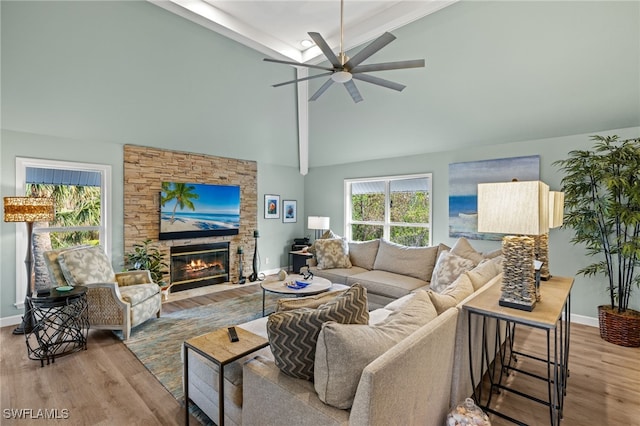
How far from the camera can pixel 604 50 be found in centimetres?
302

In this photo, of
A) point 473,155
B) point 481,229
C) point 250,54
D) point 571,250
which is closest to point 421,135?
point 473,155

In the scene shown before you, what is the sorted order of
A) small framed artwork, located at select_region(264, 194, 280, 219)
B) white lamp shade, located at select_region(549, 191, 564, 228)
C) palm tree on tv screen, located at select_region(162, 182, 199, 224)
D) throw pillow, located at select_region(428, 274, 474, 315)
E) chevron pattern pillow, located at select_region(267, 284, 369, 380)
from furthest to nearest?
1. small framed artwork, located at select_region(264, 194, 280, 219)
2. palm tree on tv screen, located at select_region(162, 182, 199, 224)
3. white lamp shade, located at select_region(549, 191, 564, 228)
4. throw pillow, located at select_region(428, 274, 474, 315)
5. chevron pattern pillow, located at select_region(267, 284, 369, 380)

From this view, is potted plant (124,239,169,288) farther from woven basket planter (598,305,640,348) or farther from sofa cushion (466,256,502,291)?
woven basket planter (598,305,640,348)

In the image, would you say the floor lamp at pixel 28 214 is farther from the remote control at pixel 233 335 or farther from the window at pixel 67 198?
the remote control at pixel 233 335

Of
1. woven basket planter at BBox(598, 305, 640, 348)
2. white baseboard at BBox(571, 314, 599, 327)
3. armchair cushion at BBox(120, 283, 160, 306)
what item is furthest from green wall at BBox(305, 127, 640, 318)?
armchair cushion at BBox(120, 283, 160, 306)

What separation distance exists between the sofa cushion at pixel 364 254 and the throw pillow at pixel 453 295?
2477 millimetres

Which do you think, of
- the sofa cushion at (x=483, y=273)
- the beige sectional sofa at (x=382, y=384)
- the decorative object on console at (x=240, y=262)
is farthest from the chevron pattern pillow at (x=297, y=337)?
the decorative object on console at (x=240, y=262)

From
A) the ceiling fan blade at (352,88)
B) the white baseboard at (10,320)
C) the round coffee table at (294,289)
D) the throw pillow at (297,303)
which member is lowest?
the white baseboard at (10,320)

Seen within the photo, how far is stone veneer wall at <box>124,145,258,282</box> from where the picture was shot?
184 inches

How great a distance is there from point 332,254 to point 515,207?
3365 mm

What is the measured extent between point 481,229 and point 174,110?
4449mm

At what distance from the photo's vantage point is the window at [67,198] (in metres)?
3.79

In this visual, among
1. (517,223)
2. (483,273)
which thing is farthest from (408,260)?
(517,223)

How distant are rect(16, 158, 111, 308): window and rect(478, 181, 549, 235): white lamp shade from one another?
4.93 metres
